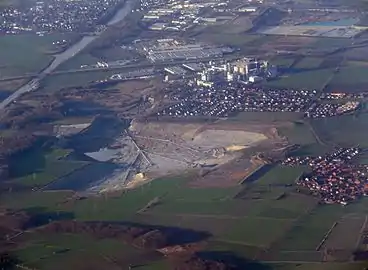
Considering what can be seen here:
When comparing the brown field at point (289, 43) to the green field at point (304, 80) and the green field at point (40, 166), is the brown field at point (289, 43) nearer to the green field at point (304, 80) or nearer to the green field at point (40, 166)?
the green field at point (304, 80)

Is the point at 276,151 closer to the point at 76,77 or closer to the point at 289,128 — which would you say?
the point at 289,128

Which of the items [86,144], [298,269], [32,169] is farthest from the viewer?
[86,144]

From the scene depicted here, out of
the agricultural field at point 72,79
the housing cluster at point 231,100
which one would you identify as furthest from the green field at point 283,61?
the agricultural field at point 72,79

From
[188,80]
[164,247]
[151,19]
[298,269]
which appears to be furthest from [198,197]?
[151,19]

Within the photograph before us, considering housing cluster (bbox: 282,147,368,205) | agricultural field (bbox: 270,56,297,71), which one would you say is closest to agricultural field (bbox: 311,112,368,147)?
housing cluster (bbox: 282,147,368,205)

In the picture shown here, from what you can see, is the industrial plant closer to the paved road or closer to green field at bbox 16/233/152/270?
the paved road
